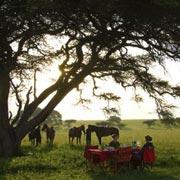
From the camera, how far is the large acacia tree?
18.4m

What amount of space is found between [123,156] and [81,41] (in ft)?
23.7

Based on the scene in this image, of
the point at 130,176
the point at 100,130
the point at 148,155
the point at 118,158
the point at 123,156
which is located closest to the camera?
the point at 130,176

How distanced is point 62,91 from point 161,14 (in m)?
8.80

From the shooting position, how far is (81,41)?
2392 cm

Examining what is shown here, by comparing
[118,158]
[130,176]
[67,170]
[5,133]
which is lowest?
[130,176]

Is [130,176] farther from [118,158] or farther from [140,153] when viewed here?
[140,153]

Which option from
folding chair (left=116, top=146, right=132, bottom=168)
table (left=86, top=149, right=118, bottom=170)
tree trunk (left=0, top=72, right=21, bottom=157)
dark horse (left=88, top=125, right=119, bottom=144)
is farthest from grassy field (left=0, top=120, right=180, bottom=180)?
dark horse (left=88, top=125, right=119, bottom=144)

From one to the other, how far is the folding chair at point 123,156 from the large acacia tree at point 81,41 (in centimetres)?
504

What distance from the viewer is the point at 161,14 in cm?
1823

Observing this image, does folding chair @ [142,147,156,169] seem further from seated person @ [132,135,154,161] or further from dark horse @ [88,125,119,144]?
dark horse @ [88,125,119,144]

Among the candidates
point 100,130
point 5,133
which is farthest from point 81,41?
point 100,130

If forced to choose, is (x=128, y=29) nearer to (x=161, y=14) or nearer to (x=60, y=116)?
(x=161, y=14)

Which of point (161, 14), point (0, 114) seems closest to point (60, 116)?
point (0, 114)

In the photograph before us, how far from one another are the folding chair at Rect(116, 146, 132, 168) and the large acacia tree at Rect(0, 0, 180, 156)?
5038 mm
